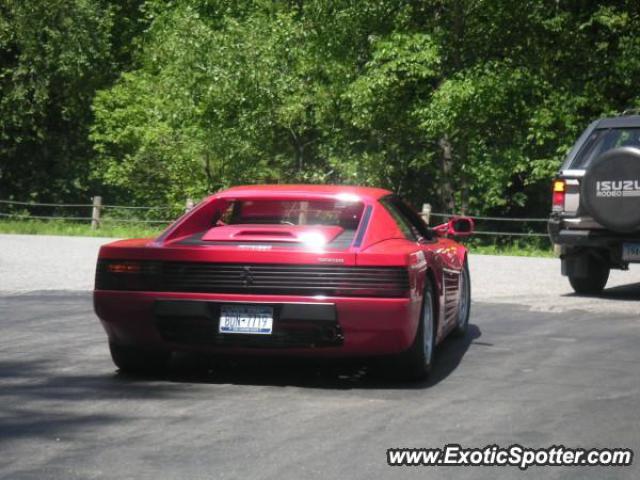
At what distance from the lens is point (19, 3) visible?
4428 centimetres

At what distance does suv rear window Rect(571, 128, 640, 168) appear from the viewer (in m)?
15.4

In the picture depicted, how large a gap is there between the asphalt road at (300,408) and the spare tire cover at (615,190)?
2.39 metres

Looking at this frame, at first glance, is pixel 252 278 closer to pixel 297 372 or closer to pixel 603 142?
pixel 297 372

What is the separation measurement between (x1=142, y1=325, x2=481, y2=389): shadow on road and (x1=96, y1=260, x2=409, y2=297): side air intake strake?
669 mm

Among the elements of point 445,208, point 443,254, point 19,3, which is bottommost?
point 445,208

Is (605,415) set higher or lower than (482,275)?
higher

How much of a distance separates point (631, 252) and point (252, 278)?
7.63 m

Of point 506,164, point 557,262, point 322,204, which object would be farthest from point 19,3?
point 322,204

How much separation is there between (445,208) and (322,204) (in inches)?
1007

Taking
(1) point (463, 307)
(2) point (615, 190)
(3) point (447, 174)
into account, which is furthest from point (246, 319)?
(3) point (447, 174)

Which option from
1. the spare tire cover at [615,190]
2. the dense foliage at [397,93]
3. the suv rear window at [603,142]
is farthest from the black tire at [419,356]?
the dense foliage at [397,93]

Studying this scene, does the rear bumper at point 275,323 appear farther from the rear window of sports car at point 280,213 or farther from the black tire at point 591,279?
the black tire at point 591,279

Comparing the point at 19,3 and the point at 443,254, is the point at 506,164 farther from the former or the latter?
the point at 443,254

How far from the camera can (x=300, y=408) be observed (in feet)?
24.5
